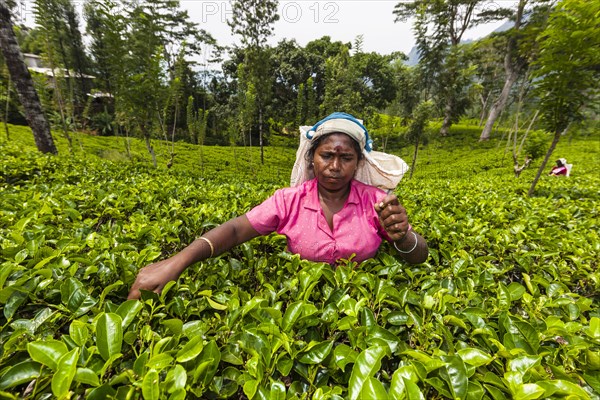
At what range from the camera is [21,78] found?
629 centimetres

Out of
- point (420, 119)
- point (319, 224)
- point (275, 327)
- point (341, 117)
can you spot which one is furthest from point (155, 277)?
point (420, 119)

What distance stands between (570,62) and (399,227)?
6187 millimetres

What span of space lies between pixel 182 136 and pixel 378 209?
31867mm

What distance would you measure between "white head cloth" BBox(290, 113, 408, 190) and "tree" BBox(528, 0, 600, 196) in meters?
5.37

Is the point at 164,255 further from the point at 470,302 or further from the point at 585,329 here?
the point at 585,329

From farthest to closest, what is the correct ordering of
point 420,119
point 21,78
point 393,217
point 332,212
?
point 420,119 → point 21,78 → point 332,212 → point 393,217

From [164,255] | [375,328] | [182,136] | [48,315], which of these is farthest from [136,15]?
[182,136]

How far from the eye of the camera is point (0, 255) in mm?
1482

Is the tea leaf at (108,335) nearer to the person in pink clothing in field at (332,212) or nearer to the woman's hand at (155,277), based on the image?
the woman's hand at (155,277)

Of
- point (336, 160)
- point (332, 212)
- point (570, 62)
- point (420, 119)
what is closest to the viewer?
point (336, 160)

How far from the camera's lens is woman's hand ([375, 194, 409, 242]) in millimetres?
1702

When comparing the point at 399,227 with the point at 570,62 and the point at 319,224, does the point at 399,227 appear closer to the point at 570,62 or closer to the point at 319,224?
the point at 319,224

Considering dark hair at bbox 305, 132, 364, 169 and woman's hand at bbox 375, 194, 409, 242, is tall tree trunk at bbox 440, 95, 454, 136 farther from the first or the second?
woman's hand at bbox 375, 194, 409, 242

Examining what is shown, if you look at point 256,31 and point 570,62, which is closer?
point 570,62
